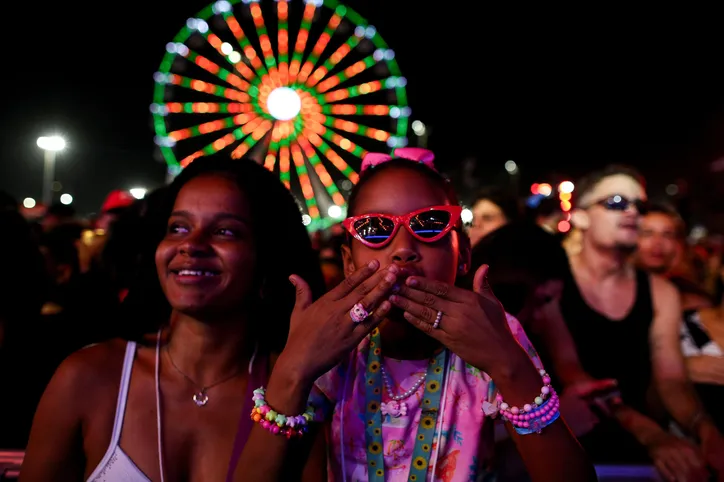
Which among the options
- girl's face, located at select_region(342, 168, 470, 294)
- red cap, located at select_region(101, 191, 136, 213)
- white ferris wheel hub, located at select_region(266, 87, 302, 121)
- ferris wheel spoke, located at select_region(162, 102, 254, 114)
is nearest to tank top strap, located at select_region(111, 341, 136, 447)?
girl's face, located at select_region(342, 168, 470, 294)

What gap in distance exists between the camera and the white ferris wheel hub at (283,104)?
1464 centimetres

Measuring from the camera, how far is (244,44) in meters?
15.2

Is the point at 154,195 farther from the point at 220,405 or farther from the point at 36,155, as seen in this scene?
the point at 36,155

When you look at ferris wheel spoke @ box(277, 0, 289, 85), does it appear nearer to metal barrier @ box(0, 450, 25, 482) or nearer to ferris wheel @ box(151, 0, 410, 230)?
ferris wheel @ box(151, 0, 410, 230)

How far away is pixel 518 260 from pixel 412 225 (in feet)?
4.32

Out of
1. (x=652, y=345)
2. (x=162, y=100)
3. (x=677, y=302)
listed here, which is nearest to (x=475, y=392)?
(x=652, y=345)

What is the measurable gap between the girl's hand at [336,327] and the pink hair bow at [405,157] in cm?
55

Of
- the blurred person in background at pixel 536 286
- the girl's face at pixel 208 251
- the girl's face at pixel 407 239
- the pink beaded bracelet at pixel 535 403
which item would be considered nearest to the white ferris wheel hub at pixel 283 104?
the blurred person in background at pixel 536 286

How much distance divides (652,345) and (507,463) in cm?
143

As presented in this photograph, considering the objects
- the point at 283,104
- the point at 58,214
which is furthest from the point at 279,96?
the point at 58,214

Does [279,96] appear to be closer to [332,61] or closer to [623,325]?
[332,61]

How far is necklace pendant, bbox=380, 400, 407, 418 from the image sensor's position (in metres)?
1.59

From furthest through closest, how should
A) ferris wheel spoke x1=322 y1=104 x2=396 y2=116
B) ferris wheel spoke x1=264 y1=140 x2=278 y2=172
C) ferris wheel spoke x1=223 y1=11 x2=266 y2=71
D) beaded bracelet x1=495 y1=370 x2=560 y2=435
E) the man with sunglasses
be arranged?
ferris wheel spoke x1=322 y1=104 x2=396 y2=116
ferris wheel spoke x1=223 y1=11 x2=266 y2=71
ferris wheel spoke x1=264 y1=140 x2=278 y2=172
the man with sunglasses
beaded bracelet x1=495 y1=370 x2=560 y2=435

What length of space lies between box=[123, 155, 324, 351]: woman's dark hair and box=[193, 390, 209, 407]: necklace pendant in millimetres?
274
